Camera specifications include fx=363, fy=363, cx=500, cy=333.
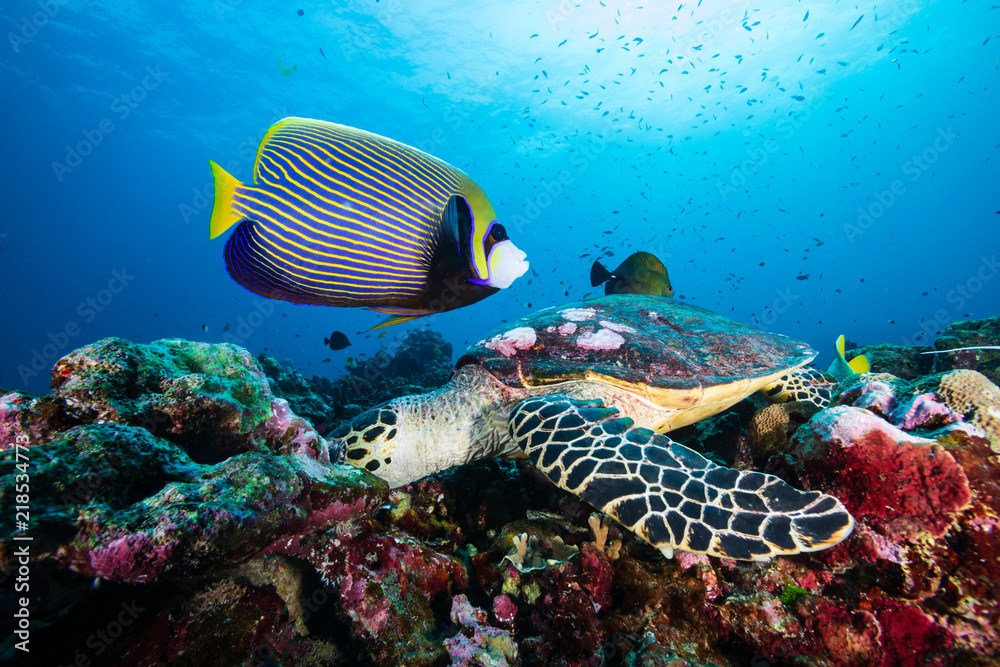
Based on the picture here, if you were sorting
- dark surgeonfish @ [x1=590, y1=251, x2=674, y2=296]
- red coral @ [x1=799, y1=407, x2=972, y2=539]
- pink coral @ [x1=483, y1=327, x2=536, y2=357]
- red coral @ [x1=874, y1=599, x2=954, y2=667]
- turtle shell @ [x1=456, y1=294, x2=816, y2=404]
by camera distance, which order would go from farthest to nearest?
dark surgeonfish @ [x1=590, y1=251, x2=674, y2=296] < pink coral @ [x1=483, y1=327, x2=536, y2=357] < turtle shell @ [x1=456, y1=294, x2=816, y2=404] < red coral @ [x1=799, y1=407, x2=972, y2=539] < red coral @ [x1=874, y1=599, x2=954, y2=667]

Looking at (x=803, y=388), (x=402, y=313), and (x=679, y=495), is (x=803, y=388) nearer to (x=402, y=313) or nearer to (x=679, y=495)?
(x=679, y=495)

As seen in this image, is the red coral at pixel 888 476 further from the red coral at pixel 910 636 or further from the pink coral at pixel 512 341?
the pink coral at pixel 512 341

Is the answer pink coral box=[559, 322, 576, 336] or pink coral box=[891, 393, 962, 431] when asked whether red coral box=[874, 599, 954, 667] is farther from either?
pink coral box=[559, 322, 576, 336]

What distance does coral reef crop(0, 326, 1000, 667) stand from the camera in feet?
4.34

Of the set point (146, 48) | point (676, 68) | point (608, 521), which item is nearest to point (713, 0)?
point (676, 68)

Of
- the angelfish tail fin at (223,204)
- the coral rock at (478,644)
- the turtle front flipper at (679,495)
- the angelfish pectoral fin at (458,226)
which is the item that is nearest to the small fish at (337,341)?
the turtle front flipper at (679,495)

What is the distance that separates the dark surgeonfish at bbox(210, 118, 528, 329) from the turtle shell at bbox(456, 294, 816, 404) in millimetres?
2401

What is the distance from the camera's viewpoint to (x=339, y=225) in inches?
40.5

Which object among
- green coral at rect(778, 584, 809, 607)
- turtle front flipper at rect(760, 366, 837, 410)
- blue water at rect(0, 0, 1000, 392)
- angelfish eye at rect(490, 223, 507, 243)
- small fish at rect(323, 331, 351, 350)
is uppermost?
blue water at rect(0, 0, 1000, 392)

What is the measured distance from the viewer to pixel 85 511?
1254 mm

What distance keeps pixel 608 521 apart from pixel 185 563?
2078 mm

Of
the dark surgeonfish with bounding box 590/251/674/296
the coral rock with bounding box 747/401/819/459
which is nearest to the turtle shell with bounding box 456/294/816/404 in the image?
the coral rock with bounding box 747/401/819/459

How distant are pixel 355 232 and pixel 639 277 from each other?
5880 mm

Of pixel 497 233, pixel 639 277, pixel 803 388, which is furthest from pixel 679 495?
pixel 639 277
